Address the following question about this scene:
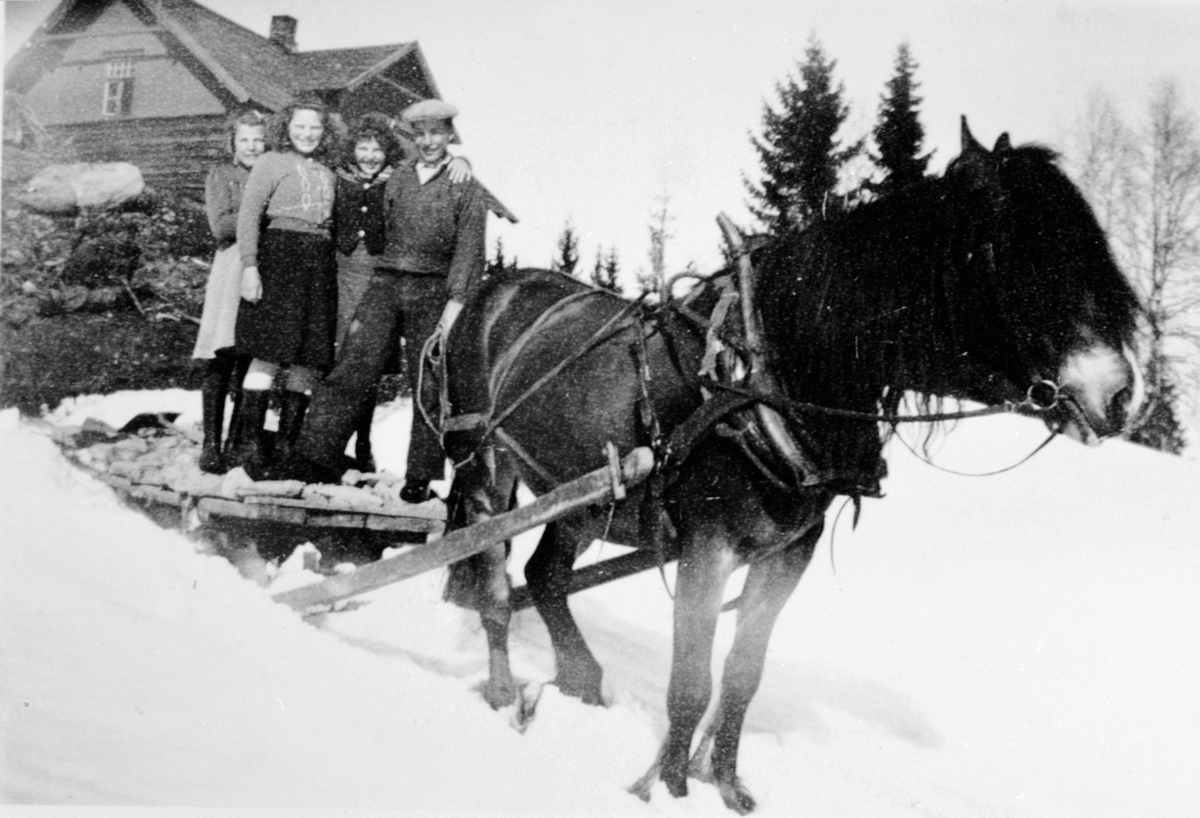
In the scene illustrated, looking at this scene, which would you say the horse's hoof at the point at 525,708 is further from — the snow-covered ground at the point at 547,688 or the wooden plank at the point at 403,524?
the wooden plank at the point at 403,524

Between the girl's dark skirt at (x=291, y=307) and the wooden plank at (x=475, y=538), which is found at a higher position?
the girl's dark skirt at (x=291, y=307)

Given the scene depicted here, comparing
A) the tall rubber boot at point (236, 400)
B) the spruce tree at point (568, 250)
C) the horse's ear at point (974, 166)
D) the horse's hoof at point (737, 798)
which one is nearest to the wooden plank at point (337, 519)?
the tall rubber boot at point (236, 400)

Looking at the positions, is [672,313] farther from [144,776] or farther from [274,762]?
[144,776]

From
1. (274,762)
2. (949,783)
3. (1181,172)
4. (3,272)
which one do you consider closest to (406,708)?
(274,762)

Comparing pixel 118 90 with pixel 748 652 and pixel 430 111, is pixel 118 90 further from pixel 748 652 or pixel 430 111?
pixel 748 652

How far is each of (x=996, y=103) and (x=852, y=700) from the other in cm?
251

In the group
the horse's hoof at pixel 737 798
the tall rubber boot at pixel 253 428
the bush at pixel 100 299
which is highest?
the bush at pixel 100 299

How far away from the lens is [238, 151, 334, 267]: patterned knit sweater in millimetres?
3773

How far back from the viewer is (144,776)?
2934 millimetres

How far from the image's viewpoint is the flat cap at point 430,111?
3699 millimetres

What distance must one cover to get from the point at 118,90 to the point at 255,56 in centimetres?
63

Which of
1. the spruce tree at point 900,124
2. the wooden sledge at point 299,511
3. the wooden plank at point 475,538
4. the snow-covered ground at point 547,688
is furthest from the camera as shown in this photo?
the spruce tree at point 900,124

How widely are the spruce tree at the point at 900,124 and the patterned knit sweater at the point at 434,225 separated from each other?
1623 millimetres

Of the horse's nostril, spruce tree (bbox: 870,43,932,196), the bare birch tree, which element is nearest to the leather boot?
spruce tree (bbox: 870,43,932,196)
